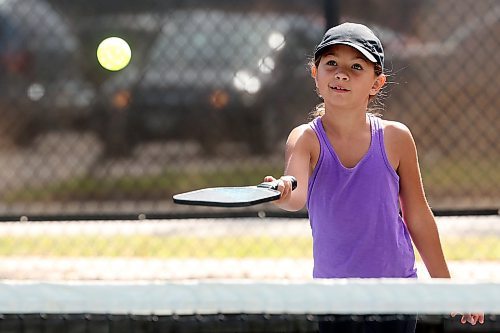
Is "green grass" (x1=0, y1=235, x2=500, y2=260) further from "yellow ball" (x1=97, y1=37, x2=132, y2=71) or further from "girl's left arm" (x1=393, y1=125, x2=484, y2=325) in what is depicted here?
"girl's left arm" (x1=393, y1=125, x2=484, y2=325)

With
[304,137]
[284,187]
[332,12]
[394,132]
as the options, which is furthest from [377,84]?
[332,12]

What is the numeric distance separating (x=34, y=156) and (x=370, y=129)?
3.60m

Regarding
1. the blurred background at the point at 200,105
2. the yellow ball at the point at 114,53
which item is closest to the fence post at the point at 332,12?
the blurred background at the point at 200,105

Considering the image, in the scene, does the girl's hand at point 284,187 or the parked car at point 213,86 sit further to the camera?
the parked car at point 213,86

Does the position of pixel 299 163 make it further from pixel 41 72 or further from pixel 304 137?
pixel 41 72

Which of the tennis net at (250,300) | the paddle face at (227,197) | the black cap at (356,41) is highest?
the black cap at (356,41)

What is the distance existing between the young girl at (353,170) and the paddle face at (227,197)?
1.40ft

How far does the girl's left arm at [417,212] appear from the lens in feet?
9.19

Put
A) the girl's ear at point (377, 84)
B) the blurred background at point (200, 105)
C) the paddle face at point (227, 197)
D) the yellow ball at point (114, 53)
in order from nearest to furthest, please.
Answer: the paddle face at point (227, 197) → the girl's ear at point (377, 84) → the blurred background at point (200, 105) → the yellow ball at point (114, 53)

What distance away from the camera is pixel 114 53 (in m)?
5.92

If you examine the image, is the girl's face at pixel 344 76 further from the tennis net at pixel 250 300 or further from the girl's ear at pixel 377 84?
the tennis net at pixel 250 300

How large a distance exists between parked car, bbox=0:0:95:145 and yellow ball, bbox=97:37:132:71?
146 millimetres

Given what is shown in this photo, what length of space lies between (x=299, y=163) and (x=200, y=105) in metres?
3.22

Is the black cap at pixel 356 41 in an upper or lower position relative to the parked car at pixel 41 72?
lower
